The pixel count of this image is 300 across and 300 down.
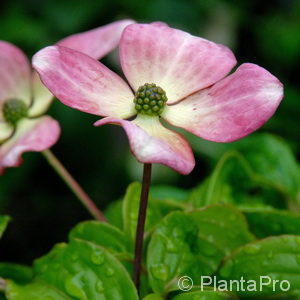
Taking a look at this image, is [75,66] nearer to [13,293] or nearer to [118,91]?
[118,91]

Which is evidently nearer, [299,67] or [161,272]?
[161,272]

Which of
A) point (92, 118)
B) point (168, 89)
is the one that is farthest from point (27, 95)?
point (92, 118)

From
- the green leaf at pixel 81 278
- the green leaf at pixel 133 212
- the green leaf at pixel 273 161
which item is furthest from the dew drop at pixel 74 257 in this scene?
the green leaf at pixel 273 161

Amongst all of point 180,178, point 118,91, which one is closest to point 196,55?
point 118,91

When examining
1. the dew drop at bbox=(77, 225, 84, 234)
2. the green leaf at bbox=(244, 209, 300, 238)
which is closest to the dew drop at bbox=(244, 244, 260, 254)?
the green leaf at bbox=(244, 209, 300, 238)

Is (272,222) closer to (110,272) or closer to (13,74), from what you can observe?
(110,272)

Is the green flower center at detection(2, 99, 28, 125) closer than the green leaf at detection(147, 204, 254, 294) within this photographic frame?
No

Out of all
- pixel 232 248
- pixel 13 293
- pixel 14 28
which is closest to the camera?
pixel 13 293

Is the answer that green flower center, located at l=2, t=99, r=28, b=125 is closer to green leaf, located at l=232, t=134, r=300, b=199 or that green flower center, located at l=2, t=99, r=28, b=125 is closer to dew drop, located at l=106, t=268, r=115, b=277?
dew drop, located at l=106, t=268, r=115, b=277
